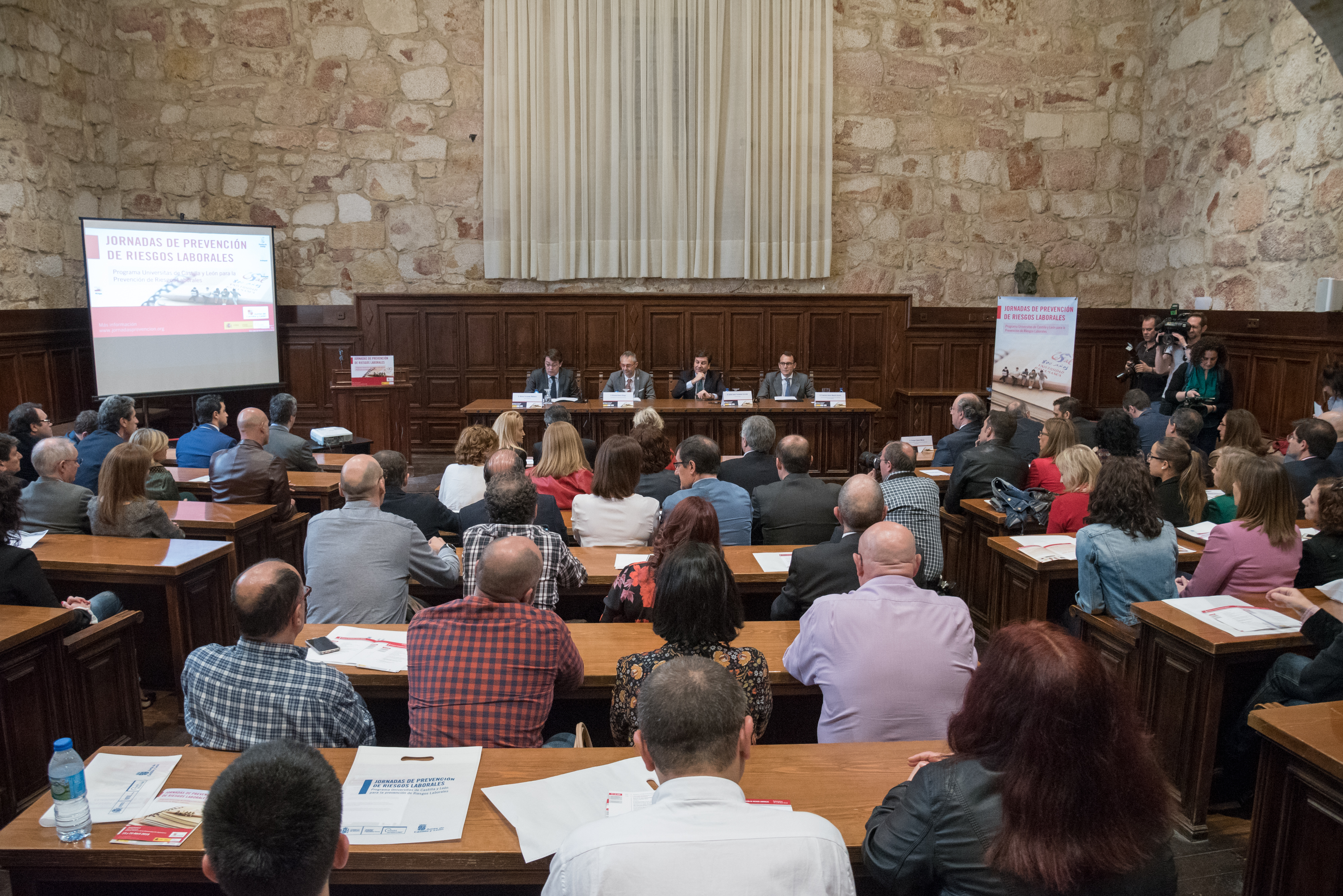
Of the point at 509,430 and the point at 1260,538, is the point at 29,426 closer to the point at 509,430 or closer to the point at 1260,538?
the point at 509,430

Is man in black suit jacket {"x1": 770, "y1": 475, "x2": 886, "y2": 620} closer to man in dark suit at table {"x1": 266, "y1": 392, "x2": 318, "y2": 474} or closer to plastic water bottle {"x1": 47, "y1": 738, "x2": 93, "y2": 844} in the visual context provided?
plastic water bottle {"x1": 47, "y1": 738, "x2": 93, "y2": 844}

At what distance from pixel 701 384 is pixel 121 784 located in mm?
7463

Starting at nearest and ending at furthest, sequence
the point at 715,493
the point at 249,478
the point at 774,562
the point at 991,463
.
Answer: the point at 774,562 → the point at 715,493 → the point at 249,478 → the point at 991,463

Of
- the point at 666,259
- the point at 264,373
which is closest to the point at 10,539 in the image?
the point at 264,373

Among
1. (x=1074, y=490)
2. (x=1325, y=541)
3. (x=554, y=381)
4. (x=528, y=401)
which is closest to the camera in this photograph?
(x=1325, y=541)

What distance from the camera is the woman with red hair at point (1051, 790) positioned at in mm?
1371

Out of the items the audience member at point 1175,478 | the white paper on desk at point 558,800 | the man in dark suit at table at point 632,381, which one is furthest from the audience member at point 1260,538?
the man in dark suit at table at point 632,381

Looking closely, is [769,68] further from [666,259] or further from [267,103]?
[267,103]

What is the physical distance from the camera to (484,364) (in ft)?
33.5

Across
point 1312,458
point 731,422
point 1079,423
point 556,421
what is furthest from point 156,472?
point 1312,458

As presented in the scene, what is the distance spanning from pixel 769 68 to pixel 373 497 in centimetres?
786

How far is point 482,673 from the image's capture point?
91.8 inches

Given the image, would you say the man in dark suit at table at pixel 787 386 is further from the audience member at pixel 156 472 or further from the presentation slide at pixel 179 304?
the audience member at pixel 156 472

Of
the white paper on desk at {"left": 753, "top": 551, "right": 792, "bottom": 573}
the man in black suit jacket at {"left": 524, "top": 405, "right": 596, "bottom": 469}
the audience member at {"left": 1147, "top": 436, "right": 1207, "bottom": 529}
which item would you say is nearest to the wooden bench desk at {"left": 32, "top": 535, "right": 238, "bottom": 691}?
the man in black suit jacket at {"left": 524, "top": 405, "right": 596, "bottom": 469}
